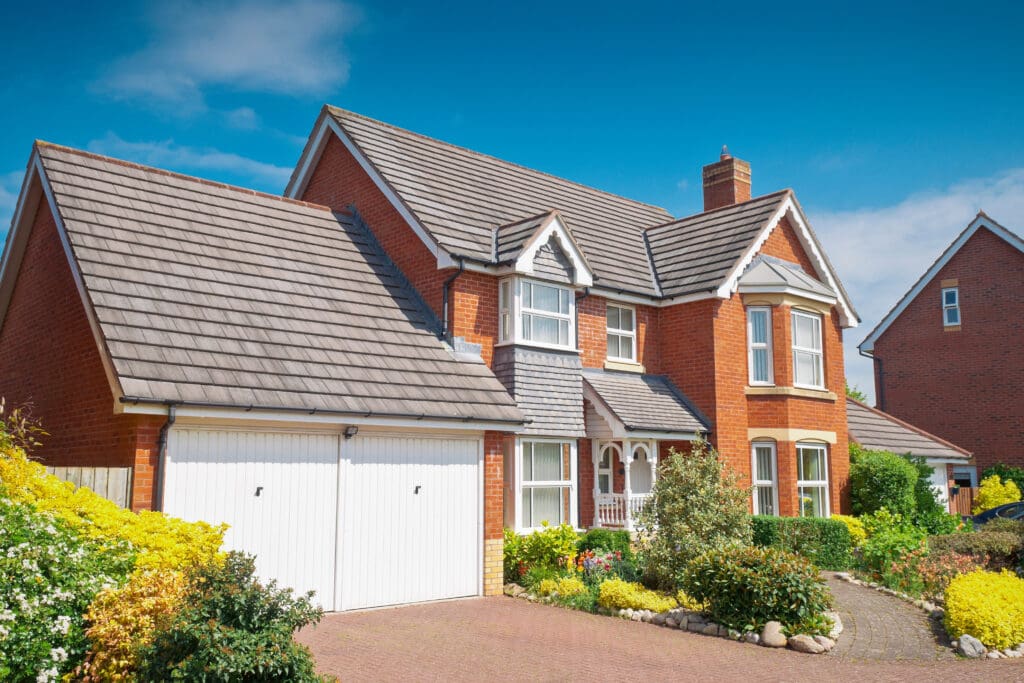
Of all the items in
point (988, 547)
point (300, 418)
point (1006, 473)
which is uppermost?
point (300, 418)

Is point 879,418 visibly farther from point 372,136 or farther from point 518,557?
point 372,136

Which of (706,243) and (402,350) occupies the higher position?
(706,243)

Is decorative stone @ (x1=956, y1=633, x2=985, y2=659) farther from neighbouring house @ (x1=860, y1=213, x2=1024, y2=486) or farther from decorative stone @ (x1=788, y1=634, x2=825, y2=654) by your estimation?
neighbouring house @ (x1=860, y1=213, x2=1024, y2=486)

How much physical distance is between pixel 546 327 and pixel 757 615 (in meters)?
8.35

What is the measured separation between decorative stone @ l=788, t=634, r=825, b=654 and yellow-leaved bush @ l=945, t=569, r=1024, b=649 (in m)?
2.24

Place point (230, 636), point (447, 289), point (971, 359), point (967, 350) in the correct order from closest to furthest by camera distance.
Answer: point (230, 636) < point (447, 289) < point (971, 359) < point (967, 350)

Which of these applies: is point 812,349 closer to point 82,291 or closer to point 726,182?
point 726,182

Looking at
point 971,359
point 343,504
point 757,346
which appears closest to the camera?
point 343,504

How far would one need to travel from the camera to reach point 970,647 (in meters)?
12.1

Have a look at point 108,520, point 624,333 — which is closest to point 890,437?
point 624,333

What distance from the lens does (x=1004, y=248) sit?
3338 centimetres

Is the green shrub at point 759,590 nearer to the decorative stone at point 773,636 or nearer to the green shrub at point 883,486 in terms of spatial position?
the decorative stone at point 773,636

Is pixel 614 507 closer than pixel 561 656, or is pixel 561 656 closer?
pixel 561 656

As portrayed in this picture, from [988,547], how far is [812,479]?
5.51 m
